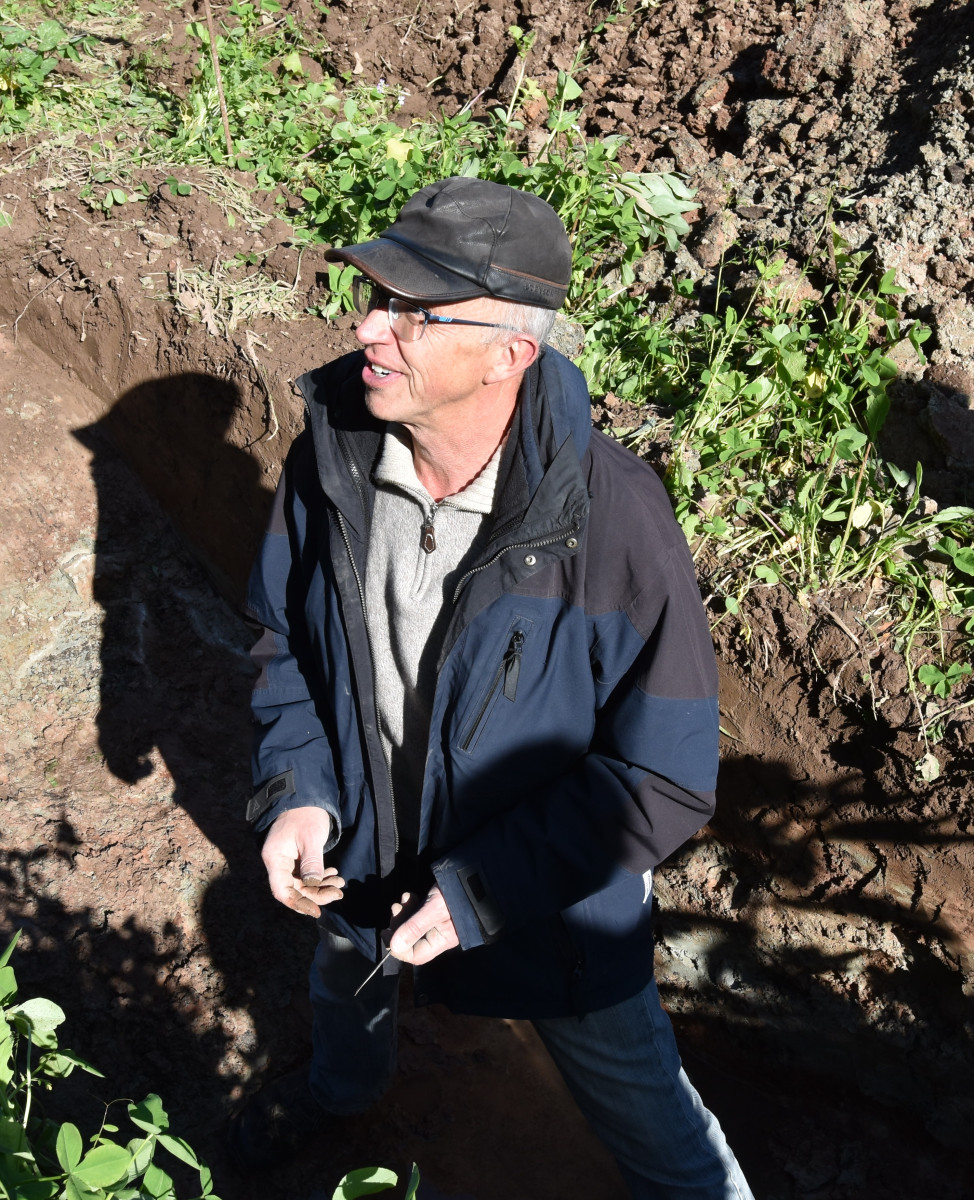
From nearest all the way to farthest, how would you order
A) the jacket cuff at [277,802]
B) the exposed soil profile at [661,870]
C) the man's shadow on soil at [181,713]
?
the jacket cuff at [277,802], the exposed soil profile at [661,870], the man's shadow on soil at [181,713]

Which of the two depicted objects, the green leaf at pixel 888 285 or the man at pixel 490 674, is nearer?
the man at pixel 490 674

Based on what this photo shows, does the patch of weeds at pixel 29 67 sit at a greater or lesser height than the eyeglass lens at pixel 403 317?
lesser

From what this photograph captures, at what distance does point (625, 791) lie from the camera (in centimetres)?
187

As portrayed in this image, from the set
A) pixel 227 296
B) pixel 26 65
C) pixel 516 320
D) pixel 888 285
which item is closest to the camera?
pixel 516 320

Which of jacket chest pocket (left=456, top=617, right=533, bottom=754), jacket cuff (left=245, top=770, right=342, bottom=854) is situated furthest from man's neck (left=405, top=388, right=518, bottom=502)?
jacket cuff (left=245, top=770, right=342, bottom=854)

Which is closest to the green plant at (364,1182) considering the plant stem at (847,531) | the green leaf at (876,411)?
the plant stem at (847,531)

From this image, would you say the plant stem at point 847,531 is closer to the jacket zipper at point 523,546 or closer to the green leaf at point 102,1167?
the jacket zipper at point 523,546

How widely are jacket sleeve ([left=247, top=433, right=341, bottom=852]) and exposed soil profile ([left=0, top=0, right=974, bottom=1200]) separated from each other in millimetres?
1362

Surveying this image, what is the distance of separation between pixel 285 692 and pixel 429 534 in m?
0.55

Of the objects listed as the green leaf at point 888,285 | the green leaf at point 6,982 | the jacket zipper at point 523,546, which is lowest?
the green leaf at point 6,982

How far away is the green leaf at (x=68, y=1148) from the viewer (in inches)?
45.5

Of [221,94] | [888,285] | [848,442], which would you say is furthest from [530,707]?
[221,94]

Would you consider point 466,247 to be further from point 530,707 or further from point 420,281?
point 530,707

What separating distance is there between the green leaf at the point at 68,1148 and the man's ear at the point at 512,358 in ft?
4.59
